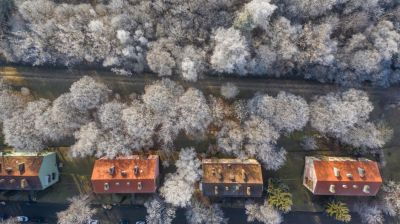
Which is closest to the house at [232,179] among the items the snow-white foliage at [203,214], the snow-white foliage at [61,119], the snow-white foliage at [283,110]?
the snow-white foliage at [203,214]

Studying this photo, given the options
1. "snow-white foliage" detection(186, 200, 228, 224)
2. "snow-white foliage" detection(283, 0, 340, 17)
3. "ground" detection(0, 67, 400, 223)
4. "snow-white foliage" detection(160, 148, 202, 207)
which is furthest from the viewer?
"ground" detection(0, 67, 400, 223)

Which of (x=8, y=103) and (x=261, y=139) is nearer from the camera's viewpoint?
(x=261, y=139)

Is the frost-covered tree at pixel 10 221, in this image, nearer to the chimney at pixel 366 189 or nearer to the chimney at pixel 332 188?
the chimney at pixel 332 188

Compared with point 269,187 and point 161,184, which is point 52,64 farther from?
point 269,187

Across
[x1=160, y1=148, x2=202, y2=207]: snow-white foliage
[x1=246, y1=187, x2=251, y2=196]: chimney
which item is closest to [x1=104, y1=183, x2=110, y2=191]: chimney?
[x1=160, y1=148, x2=202, y2=207]: snow-white foliage

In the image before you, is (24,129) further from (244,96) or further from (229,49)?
(244,96)

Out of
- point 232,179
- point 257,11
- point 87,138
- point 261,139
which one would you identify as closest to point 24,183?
point 87,138

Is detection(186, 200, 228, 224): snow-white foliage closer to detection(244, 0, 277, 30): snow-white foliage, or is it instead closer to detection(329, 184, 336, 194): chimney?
detection(329, 184, 336, 194): chimney
